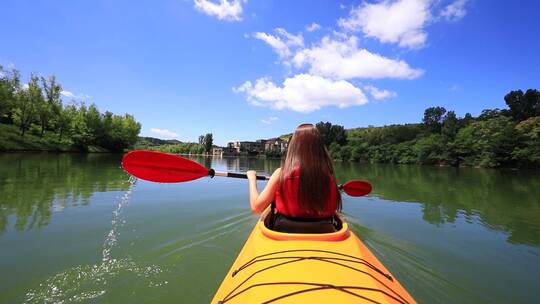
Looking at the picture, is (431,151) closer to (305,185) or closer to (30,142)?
(305,185)

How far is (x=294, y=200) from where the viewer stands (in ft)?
8.71

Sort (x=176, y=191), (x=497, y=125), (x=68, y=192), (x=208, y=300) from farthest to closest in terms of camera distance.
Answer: (x=497, y=125) < (x=176, y=191) < (x=68, y=192) < (x=208, y=300)

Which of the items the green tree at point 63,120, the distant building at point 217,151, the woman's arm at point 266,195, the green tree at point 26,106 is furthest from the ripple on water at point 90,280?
the distant building at point 217,151

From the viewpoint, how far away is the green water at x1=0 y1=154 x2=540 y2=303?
366 centimetres

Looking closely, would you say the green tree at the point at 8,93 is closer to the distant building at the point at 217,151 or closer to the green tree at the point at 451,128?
the green tree at the point at 451,128

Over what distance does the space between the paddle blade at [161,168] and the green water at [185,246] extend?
1.20 m

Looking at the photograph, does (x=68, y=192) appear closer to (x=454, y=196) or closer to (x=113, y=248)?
(x=113, y=248)

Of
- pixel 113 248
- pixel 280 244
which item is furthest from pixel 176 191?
pixel 280 244

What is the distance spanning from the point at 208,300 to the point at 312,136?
2210mm

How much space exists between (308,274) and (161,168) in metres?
3.59

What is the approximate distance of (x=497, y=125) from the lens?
4559cm

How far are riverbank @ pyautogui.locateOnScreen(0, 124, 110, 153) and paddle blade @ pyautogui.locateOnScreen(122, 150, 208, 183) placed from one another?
138 ft

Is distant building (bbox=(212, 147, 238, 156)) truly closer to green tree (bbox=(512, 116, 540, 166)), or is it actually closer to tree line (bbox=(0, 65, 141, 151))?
tree line (bbox=(0, 65, 141, 151))

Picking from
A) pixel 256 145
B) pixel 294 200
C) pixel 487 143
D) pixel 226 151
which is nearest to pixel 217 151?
pixel 226 151
